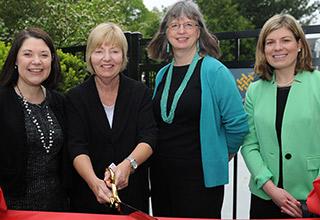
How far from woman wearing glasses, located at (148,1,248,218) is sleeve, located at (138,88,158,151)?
129 mm

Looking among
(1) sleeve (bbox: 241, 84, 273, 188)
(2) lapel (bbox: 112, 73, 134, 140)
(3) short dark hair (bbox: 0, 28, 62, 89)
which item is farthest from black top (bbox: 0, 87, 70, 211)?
(1) sleeve (bbox: 241, 84, 273, 188)

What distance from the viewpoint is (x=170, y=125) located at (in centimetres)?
306

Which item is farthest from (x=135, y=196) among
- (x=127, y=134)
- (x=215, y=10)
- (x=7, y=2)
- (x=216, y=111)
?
(x=215, y=10)

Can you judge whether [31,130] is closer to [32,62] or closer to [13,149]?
[13,149]

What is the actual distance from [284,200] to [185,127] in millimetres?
743

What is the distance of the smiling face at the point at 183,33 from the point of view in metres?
3.10

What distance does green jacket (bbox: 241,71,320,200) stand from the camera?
2.74 m

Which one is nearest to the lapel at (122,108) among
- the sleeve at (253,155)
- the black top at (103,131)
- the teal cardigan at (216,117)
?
the black top at (103,131)

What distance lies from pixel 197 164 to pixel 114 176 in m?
0.72

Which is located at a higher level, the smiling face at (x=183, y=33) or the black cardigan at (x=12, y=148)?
the smiling face at (x=183, y=33)

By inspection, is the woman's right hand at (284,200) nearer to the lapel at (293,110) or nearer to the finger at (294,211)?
the finger at (294,211)

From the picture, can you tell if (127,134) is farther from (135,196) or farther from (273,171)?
(273,171)

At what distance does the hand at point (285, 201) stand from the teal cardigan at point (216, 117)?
361 mm

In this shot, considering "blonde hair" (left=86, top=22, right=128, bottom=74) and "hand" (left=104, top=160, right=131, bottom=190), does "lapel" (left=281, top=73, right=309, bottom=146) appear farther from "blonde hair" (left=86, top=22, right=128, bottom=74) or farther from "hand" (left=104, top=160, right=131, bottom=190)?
Answer: "blonde hair" (left=86, top=22, right=128, bottom=74)
